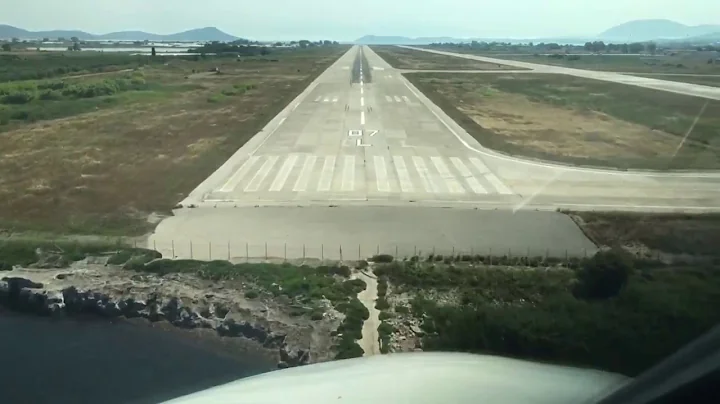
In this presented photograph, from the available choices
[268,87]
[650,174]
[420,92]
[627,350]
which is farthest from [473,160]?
[268,87]

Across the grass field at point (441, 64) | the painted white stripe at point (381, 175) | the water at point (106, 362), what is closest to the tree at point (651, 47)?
the grass field at point (441, 64)

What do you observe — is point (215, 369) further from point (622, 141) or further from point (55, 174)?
point (622, 141)

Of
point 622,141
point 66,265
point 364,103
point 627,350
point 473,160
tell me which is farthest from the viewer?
point 364,103

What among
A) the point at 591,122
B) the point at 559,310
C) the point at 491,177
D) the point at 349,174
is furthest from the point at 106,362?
the point at 591,122

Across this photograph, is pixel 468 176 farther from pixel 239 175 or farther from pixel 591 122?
pixel 591 122

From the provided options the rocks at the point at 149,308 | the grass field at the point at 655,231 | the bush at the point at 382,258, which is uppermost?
the grass field at the point at 655,231

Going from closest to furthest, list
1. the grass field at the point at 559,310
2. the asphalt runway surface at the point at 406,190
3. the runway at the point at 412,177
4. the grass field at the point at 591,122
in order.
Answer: the grass field at the point at 559,310, the asphalt runway surface at the point at 406,190, the runway at the point at 412,177, the grass field at the point at 591,122

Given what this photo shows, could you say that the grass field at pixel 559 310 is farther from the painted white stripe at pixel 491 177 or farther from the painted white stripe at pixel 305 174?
the painted white stripe at pixel 305 174

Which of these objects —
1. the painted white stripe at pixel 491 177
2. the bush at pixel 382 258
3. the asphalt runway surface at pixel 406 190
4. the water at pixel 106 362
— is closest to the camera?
the water at pixel 106 362
